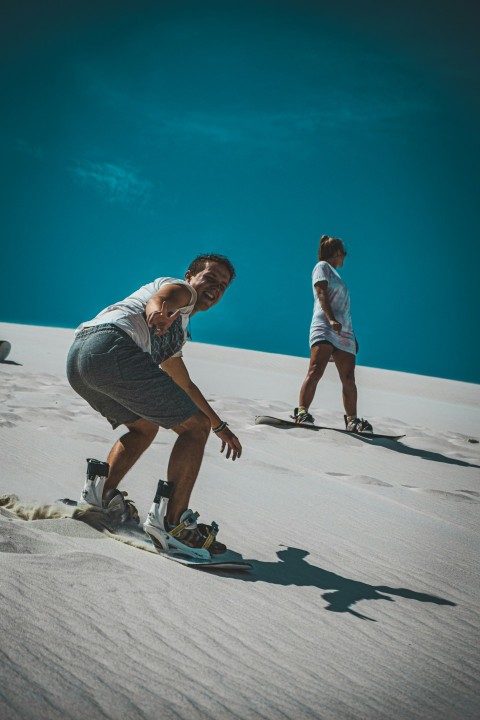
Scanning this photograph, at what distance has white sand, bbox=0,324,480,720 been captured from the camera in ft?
4.81

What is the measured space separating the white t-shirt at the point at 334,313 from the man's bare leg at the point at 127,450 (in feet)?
12.0

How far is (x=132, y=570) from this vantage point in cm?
221

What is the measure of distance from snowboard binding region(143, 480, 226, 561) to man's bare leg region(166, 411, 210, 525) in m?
0.04

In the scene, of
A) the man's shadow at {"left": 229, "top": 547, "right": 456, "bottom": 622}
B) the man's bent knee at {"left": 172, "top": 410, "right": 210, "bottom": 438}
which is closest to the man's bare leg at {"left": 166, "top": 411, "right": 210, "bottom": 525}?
the man's bent knee at {"left": 172, "top": 410, "right": 210, "bottom": 438}

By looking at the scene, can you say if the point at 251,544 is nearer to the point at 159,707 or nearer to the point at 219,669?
the point at 219,669

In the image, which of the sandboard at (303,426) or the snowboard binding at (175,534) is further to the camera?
the sandboard at (303,426)

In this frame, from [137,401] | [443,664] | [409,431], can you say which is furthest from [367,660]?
[409,431]

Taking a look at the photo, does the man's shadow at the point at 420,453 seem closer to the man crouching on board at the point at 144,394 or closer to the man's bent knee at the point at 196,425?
the man crouching on board at the point at 144,394

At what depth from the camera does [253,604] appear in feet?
6.88

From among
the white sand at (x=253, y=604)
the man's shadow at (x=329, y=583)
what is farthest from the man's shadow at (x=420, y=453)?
the man's shadow at (x=329, y=583)

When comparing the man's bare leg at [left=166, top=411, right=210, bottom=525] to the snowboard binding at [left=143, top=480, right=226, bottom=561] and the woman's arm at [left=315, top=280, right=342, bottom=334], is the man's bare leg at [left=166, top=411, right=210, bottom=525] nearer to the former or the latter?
the snowboard binding at [left=143, top=480, right=226, bottom=561]

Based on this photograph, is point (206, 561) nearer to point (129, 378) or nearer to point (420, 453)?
point (129, 378)

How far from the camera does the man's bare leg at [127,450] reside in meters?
2.83

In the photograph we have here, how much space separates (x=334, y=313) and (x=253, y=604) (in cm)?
465
